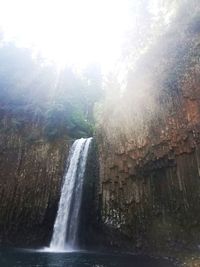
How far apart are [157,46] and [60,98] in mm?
11192

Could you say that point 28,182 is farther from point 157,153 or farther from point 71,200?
point 157,153

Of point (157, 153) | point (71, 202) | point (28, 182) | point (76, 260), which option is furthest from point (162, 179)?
point (28, 182)

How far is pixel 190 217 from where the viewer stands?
1764 cm

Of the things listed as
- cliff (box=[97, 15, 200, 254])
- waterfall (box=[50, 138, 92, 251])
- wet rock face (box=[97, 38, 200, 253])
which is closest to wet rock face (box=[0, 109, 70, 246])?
waterfall (box=[50, 138, 92, 251])

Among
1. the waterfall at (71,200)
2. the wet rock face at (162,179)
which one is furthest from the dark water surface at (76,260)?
the waterfall at (71,200)

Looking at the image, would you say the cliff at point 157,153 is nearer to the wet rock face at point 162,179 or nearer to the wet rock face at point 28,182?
the wet rock face at point 162,179

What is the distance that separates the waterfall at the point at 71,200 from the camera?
21641 mm

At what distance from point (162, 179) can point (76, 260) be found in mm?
5693

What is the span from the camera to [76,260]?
659 inches

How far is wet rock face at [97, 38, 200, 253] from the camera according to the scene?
58.7ft

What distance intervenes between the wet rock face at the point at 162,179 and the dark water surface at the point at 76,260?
183cm

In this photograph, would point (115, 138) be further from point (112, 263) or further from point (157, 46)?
point (112, 263)

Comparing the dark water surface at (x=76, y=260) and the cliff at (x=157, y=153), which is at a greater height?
the cliff at (x=157, y=153)

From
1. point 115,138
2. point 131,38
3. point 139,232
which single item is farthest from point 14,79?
point 139,232
